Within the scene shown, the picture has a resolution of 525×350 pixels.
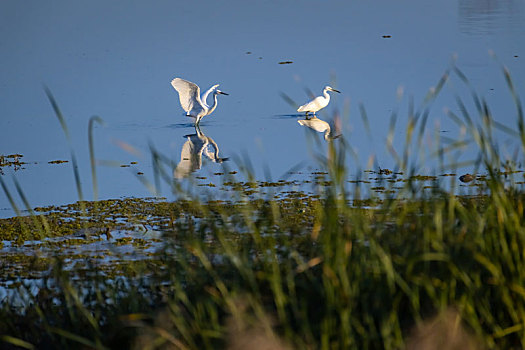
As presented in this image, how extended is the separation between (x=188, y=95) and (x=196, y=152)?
1926 mm

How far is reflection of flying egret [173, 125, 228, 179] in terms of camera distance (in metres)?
7.59

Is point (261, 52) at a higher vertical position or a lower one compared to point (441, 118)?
higher

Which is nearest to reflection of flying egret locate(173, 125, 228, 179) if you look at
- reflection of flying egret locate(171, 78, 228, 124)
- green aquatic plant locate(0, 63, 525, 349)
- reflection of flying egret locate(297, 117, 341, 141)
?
reflection of flying egret locate(171, 78, 228, 124)

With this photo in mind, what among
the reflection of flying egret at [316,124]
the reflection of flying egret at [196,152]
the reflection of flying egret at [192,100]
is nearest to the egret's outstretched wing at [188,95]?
the reflection of flying egret at [192,100]

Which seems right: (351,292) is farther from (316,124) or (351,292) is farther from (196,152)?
(316,124)

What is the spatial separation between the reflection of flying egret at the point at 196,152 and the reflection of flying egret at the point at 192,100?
1.45 feet

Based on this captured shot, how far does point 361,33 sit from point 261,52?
2.50 metres

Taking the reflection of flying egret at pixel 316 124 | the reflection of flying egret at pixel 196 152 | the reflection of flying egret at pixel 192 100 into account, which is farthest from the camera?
the reflection of flying egret at pixel 192 100

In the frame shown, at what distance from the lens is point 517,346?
2.65 metres

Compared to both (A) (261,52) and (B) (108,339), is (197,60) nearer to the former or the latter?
(A) (261,52)

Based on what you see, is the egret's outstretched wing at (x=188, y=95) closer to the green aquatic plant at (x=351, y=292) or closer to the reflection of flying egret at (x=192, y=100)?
the reflection of flying egret at (x=192, y=100)

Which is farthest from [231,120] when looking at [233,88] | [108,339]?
[108,339]

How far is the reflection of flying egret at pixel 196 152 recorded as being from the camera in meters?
7.59

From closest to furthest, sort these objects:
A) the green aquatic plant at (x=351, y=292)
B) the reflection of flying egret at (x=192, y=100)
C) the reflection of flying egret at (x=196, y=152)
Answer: the green aquatic plant at (x=351, y=292)
the reflection of flying egret at (x=196, y=152)
the reflection of flying egret at (x=192, y=100)
